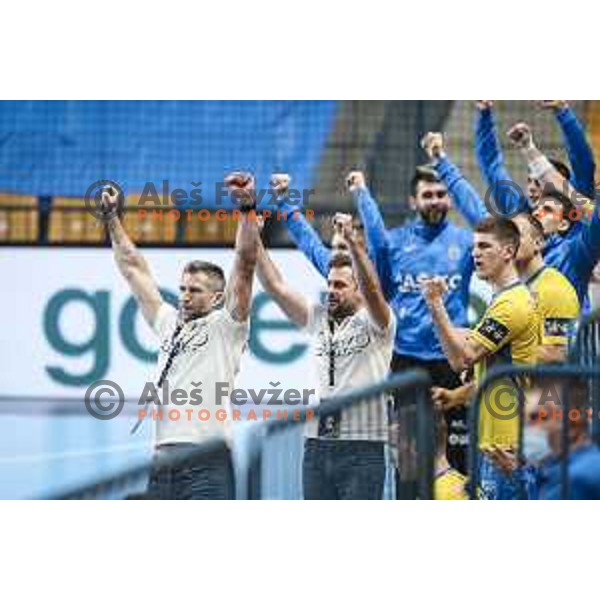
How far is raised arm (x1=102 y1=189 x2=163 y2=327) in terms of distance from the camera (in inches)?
275

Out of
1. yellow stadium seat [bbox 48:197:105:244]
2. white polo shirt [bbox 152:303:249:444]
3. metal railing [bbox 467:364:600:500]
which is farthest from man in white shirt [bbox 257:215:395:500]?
yellow stadium seat [bbox 48:197:105:244]

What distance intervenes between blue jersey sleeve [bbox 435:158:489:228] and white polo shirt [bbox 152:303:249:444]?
915 millimetres

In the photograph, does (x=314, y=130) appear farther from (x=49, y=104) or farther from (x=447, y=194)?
(x=49, y=104)

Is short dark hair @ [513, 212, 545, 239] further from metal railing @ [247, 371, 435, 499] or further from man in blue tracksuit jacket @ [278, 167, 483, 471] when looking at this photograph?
metal railing @ [247, 371, 435, 499]

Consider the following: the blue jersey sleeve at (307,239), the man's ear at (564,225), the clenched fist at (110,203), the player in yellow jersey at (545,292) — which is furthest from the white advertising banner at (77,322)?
the man's ear at (564,225)

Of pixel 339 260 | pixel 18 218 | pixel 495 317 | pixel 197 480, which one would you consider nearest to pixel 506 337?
pixel 495 317

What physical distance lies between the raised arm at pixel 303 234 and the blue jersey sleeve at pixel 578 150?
961 millimetres

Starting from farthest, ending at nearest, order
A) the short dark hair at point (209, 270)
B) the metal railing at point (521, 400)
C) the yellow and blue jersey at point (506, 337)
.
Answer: the short dark hair at point (209, 270)
the yellow and blue jersey at point (506, 337)
the metal railing at point (521, 400)

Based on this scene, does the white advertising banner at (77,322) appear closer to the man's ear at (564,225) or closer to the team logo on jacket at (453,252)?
the team logo on jacket at (453,252)

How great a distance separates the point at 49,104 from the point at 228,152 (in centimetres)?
70

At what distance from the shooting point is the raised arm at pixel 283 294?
690 cm

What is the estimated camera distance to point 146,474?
668 centimetres

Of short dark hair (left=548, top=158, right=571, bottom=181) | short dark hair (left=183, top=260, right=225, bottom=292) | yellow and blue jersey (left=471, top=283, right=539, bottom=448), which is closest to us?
yellow and blue jersey (left=471, top=283, right=539, bottom=448)
